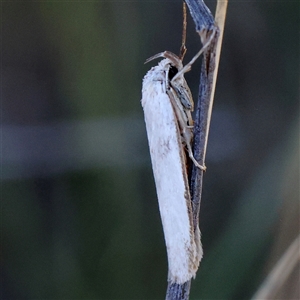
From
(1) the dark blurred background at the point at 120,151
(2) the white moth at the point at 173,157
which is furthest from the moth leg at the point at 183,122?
(1) the dark blurred background at the point at 120,151

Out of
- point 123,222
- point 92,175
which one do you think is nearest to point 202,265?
point 123,222

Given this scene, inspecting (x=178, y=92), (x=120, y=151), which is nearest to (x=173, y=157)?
(x=178, y=92)

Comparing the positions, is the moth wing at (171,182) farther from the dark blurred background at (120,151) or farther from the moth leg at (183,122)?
the dark blurred background at (120,151)

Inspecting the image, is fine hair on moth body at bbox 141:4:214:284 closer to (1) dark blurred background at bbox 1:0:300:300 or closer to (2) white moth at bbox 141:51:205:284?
(2) white moth at bbox 141:51:205:284

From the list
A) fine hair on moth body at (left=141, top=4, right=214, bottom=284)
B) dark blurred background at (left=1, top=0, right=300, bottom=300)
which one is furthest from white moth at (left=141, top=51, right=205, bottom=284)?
dark blurred background at (left=1, top=0, right=300, bottom=300)

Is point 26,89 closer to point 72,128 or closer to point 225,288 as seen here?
point 72,128

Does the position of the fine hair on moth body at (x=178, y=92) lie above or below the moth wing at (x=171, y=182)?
above

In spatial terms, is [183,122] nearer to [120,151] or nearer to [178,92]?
[178,92]
